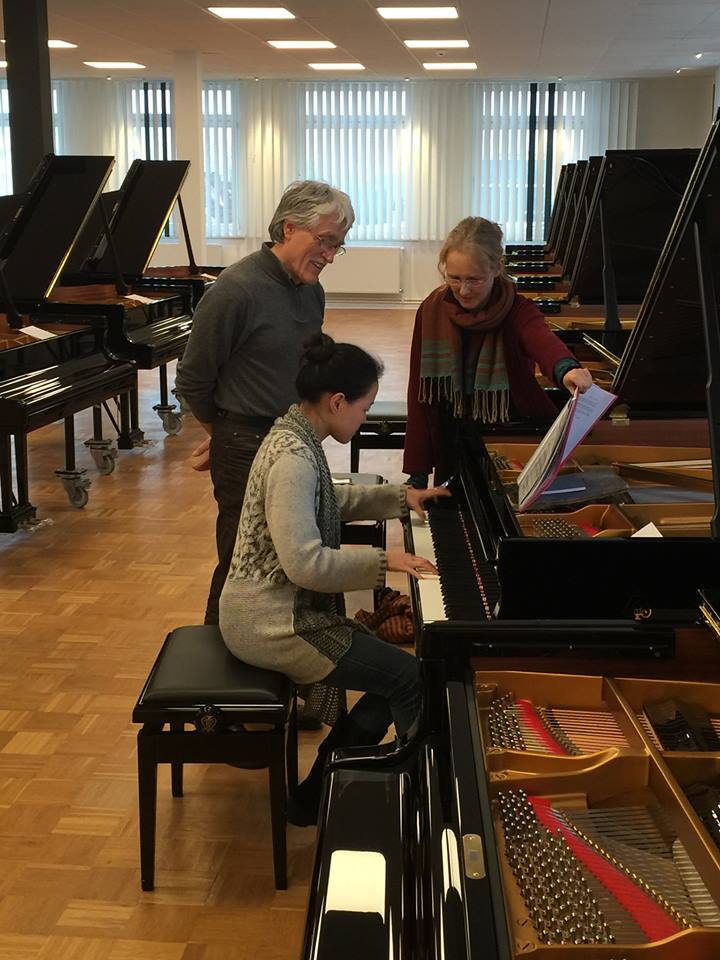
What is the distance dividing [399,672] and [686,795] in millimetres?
908

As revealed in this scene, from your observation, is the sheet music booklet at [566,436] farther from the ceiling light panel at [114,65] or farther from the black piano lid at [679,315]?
the ceiling light panel at [114,65]

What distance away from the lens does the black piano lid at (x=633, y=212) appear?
5.33 metres

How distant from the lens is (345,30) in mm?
11203

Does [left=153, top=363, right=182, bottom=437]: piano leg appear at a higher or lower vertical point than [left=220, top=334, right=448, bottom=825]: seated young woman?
lower

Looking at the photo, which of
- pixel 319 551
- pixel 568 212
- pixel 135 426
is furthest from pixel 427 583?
pixel 568 212

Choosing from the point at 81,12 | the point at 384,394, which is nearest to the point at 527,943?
the point at 384,394

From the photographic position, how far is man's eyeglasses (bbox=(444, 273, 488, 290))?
3.06 m

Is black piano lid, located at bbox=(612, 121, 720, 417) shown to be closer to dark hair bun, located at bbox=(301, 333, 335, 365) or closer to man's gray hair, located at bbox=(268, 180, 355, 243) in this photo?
dark hair bun, located at bbox=(301, 333, 335, 365)

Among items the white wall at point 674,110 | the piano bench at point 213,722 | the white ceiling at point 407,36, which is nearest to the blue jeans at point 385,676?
the piano bench at point 213,722

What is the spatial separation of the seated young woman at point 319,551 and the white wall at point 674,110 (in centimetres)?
1489

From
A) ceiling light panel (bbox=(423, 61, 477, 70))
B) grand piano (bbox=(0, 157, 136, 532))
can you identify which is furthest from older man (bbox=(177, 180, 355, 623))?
ceiling light panel (bbox=(423, 61, 477, 70))

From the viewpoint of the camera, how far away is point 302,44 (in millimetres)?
12430

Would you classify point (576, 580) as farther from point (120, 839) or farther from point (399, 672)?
point (120, 839)

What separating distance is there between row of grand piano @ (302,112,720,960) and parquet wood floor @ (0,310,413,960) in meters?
0.76
